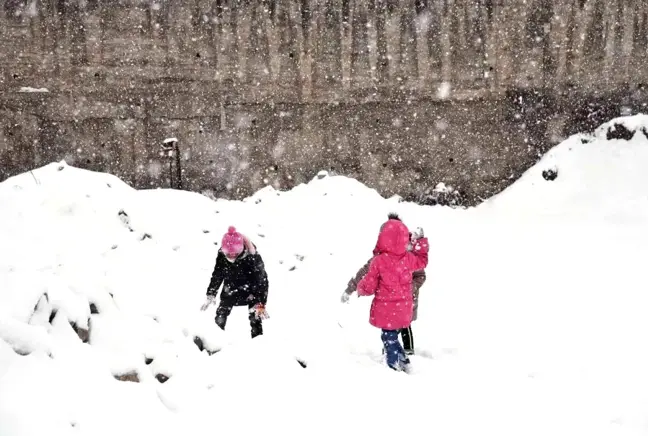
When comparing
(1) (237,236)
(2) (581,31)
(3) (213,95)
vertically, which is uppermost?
(2) (581,31)

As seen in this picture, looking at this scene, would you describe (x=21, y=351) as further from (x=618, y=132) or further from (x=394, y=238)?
(x=618, y=132)

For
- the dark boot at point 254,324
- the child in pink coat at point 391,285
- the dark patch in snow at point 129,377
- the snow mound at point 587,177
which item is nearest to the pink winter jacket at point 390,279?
the child in pink coat at point 391,285

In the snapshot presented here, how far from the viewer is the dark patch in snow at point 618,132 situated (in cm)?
1007

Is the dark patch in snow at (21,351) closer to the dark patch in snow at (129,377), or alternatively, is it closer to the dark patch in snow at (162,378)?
the dark patch in snow at (129,377)

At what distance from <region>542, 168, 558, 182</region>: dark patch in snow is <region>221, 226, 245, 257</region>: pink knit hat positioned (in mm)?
6270

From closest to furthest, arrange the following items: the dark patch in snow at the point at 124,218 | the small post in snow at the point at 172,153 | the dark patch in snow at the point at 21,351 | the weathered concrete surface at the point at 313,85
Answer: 1. the dark patch in snow at the point at 21,351
2. the dark patch in snow at the point at 124,218
3. the weathered concrete surface at the point at 313,85
4. the small post in snow at the point at 172,153

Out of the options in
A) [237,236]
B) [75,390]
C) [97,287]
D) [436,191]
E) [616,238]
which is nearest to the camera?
[75,390]

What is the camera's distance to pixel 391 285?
513 cm

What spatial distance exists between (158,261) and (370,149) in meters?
4.15

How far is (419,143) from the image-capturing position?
1011 centimetres

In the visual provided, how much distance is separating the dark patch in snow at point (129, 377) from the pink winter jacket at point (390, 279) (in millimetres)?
2173

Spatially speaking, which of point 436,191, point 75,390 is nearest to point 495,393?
point 75,390

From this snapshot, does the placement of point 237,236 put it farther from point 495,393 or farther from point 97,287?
point 495,393

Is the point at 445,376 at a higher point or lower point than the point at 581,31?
lower
